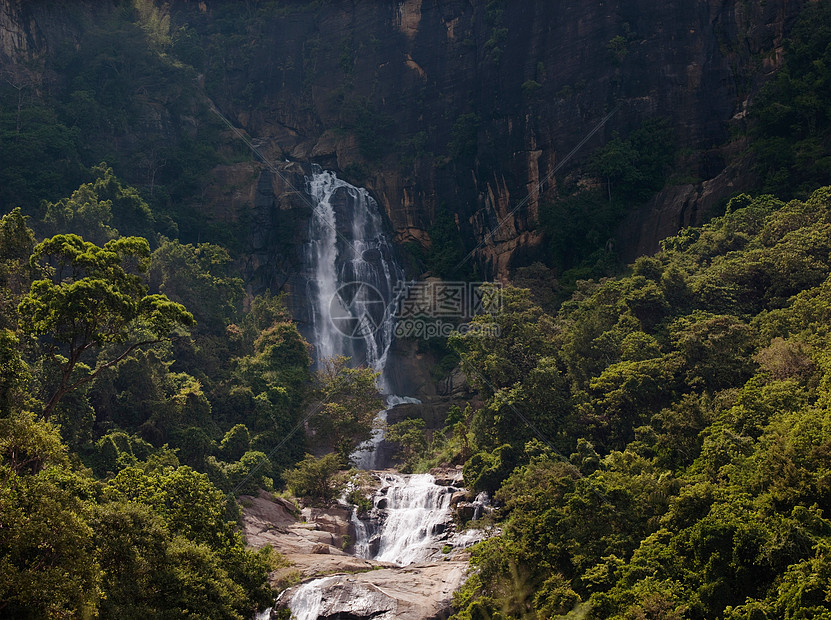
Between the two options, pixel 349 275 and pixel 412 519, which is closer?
pixel 412 519

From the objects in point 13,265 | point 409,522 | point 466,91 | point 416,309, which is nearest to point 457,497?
point 409,522

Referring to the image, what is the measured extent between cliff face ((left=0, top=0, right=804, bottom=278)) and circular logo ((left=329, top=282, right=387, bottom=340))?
13.7 ft

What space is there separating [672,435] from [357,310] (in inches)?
939

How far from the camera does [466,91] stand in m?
43.6

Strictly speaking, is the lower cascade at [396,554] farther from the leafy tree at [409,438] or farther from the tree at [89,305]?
the tree at [89,305]

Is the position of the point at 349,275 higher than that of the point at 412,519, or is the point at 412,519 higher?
the point at 349,275

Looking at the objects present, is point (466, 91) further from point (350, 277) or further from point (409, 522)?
point (409, 522)

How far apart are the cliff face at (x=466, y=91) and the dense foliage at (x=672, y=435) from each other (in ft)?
28.2

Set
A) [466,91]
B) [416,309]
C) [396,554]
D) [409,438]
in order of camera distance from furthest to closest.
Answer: [466,91]
[416,309]
[409,438]
[396,554]

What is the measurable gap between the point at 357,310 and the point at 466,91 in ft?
48.6

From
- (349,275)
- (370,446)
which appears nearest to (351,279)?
(349,275)

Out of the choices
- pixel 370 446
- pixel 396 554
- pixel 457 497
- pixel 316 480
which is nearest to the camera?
pixel 396 554

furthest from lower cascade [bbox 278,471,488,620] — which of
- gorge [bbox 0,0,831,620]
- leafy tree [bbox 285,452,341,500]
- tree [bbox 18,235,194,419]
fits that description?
tree [bbox 18,235,194,419]

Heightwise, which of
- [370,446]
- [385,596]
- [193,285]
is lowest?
[385,596]
